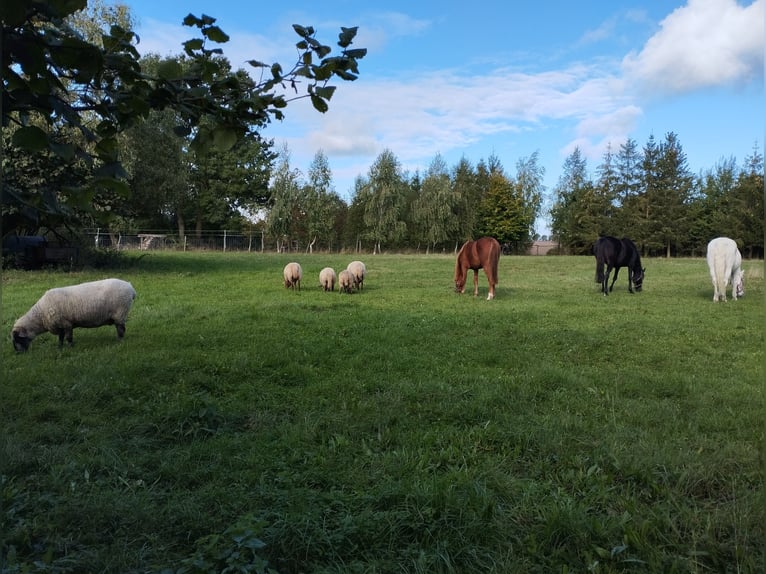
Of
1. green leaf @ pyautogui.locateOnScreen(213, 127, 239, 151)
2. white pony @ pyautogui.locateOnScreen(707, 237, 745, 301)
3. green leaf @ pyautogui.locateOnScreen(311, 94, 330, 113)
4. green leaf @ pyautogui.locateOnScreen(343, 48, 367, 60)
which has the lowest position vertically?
white pony @ pyautogui.locateOnScreen(707, 237, 745, 301)

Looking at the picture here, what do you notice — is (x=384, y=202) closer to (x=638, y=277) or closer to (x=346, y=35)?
(x=638, y=277)

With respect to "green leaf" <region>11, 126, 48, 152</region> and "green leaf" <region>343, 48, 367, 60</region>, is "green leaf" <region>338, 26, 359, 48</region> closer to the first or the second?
"green leaf" <region>343, 48, 367, 60</region>

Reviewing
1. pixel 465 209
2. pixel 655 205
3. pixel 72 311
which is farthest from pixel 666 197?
pixel 72 311

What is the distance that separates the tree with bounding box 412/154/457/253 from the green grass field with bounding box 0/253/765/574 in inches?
1599

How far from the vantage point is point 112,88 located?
2.19 metres

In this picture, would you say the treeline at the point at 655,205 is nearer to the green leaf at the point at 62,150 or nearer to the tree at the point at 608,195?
the tree at the point at 608,195

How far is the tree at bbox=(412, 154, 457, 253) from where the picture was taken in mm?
48750

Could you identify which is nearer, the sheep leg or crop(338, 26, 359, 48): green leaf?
crop(338, 26, 359, 48): green leaf

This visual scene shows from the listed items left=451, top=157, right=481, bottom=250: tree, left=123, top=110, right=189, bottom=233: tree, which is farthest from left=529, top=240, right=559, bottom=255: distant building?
left=123, top=110, right=189, bottom=233: tree

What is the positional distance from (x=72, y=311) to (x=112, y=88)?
6.86 m

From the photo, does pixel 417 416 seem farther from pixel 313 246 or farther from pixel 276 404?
pixel 313 246

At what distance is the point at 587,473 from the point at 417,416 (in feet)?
5.52

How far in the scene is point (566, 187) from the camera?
62906 mm

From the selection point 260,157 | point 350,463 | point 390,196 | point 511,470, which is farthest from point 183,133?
point 260,157
